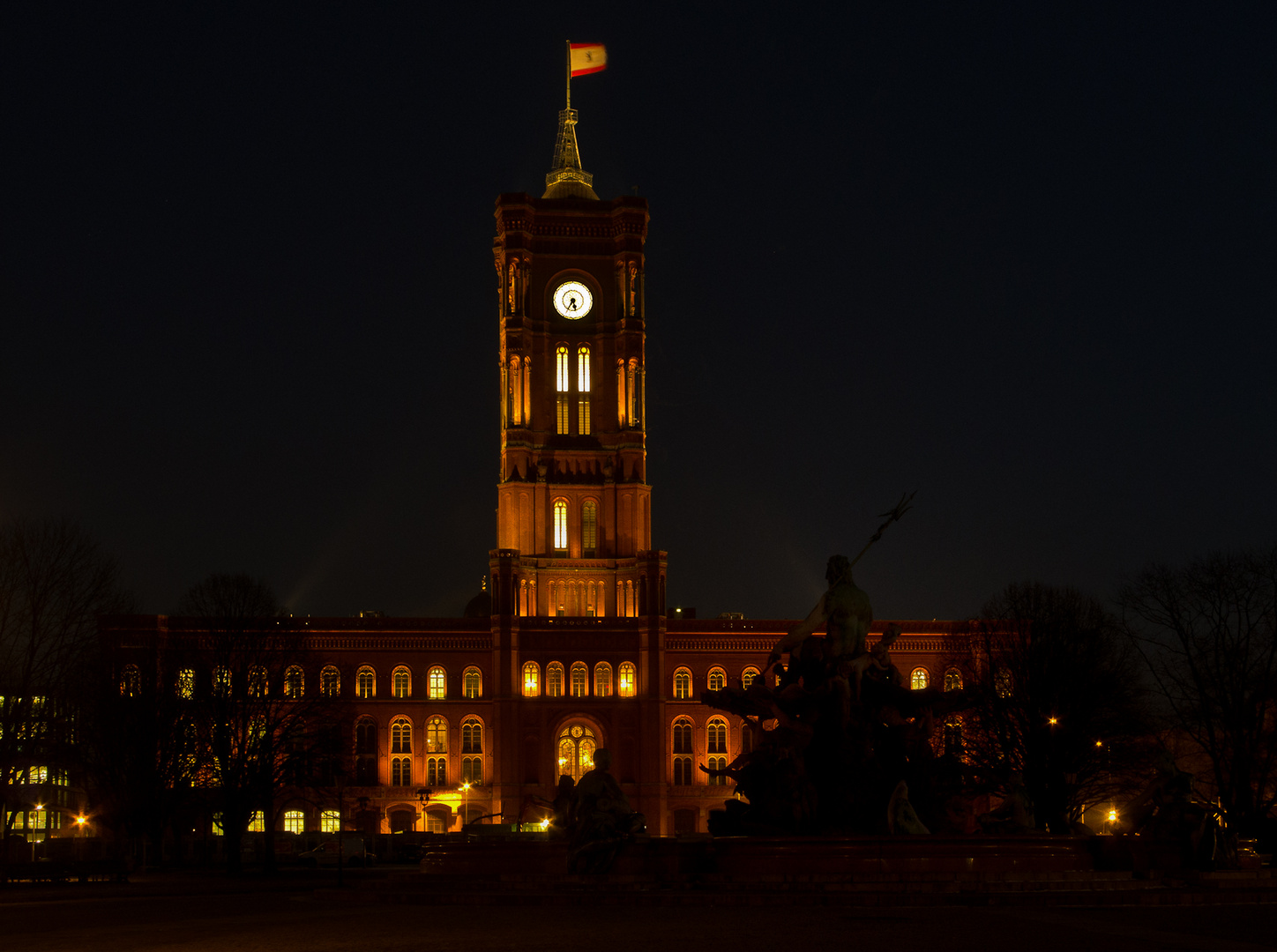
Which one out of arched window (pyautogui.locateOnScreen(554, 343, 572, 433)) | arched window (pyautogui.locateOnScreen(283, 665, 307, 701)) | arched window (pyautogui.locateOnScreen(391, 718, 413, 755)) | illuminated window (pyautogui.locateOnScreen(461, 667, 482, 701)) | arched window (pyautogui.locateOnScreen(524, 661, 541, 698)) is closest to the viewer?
arched window (pyautogui.locateOnScreen(283, 665, 307, 701))

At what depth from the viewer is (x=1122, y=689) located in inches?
2368

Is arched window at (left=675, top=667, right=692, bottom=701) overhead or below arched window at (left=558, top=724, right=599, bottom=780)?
overhead

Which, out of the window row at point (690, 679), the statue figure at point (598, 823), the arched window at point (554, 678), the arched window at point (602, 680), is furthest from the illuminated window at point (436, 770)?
the statue figure at point (598, 823)

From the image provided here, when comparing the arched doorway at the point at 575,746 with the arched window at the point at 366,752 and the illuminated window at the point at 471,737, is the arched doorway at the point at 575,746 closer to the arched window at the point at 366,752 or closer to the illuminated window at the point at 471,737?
the illuminated window at the point at 471,737

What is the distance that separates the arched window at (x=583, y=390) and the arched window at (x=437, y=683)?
18.9 meters

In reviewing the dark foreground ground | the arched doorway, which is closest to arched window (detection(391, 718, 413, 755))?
the arched doorway

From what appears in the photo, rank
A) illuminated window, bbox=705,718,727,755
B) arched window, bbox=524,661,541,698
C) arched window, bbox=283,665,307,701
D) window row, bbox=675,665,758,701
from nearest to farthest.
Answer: arched window, bbox=283,665,307,701 < arched window, bbox=524,661,541,698 < illuminated window, bbox=705,718,727,755 < window row, bbox=675,665,758,701

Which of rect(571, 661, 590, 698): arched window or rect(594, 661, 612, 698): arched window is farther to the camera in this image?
rect(594, 661, 612, 698): arched window

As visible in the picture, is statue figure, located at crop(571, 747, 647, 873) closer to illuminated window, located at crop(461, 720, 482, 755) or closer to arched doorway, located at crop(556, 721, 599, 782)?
arched doorway, located at crop(556, 721, 599, 782)

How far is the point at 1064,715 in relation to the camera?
5938 cm

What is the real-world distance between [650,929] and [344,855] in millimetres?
49616

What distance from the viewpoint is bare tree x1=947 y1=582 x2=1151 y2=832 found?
58.4 metres

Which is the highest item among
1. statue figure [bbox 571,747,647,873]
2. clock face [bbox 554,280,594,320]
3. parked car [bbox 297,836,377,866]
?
clock face [bbox 554,280,594,320]

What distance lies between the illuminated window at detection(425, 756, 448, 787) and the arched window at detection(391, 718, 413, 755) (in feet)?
A: 4.74
